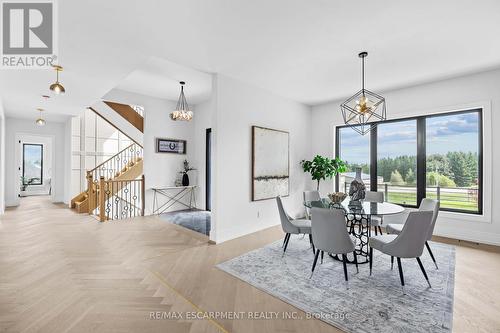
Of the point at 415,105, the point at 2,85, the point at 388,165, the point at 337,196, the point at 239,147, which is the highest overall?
the point at 2,85

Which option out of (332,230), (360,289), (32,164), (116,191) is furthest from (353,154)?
(32,164)

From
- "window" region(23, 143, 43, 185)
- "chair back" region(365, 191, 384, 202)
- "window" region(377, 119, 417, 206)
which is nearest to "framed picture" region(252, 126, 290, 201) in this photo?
"chair back" region(365, 191, 384, 202)

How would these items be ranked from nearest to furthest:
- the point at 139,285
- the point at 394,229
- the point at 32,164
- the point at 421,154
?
the point at 139,285 → the point at 394,229 → the point at 421,154 → the point at 32,164

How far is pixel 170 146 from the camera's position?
632cm

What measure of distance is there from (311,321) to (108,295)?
201 cm

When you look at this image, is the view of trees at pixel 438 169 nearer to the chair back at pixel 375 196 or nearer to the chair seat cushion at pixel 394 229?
the chair back at pixel 375 196

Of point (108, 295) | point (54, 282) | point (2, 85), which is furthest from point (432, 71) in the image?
point (2, 85)

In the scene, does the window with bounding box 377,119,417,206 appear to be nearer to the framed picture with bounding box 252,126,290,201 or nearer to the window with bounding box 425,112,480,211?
the window with bounding box 425,112,480,211

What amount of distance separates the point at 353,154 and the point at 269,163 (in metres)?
2.19

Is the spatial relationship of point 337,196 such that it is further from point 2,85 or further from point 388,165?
point 2,85

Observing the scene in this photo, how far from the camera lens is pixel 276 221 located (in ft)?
17.2

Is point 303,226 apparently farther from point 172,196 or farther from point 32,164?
point 32,164

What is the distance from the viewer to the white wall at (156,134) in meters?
5.75

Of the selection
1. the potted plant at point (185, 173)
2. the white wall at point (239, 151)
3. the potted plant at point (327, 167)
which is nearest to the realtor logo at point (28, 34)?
the white wall at point (239, 151)
